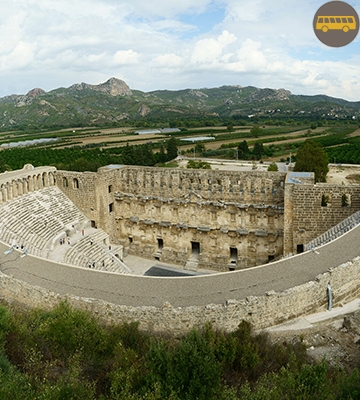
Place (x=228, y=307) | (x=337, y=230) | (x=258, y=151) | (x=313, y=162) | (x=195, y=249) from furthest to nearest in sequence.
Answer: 1. (x=258, y=151)
2. (x=313, y=162)
3. (x=195, y=249)
4. (x=337, y=230)
5. (x=228, y=307)

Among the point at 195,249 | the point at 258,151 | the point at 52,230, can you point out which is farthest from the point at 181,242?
the point at 258,151

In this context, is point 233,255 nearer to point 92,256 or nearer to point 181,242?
point 181,242

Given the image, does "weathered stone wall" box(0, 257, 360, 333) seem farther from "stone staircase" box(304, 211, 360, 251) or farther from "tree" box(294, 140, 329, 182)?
"tree" box(294, 140, 329, 182)

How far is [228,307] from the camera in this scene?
12.4 meters

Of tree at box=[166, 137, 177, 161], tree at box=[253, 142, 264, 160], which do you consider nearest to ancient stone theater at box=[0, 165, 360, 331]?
tree at box=[166, 137, 177, 161]

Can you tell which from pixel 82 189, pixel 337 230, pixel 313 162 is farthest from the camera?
pixel 313 162

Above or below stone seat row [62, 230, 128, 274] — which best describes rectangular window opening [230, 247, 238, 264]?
below

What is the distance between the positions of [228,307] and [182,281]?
9.36 feet

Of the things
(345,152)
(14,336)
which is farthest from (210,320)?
(345,152)

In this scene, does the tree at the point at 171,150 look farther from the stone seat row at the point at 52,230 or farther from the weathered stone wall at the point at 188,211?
the stone seat row at the point at 52,230

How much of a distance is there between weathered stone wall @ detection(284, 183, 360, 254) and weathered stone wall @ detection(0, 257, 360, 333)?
23.4 ft

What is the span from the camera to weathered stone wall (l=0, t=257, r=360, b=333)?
12352 millimetres

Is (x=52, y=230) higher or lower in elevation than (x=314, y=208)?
lower

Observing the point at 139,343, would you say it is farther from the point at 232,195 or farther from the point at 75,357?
the point at 232,195
